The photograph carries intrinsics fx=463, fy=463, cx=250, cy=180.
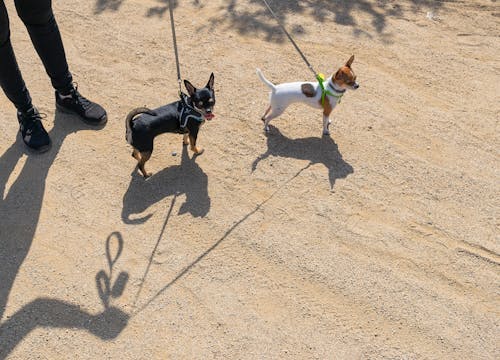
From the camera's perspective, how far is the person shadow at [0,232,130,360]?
11.3 feet

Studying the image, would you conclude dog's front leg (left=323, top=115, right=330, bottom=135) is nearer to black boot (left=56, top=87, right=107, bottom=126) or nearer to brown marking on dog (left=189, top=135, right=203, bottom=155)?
brown marking on dog (left=189, top=135, right=203, bottom=155)

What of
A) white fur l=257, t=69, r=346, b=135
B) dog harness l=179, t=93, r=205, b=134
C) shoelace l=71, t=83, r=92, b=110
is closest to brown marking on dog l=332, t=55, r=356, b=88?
white fur l=257, t=69, r=346, b=135

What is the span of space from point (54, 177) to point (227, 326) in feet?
7.28

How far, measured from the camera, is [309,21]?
246 inches

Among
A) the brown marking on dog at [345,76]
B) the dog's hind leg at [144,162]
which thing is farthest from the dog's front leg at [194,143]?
the brown marking on dog at [345,76]

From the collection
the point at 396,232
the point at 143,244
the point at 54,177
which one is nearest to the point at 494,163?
the point at 396,232

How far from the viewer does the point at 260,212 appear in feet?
13.8

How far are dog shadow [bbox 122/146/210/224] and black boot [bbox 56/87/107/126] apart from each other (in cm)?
82

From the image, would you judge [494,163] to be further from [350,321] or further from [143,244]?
[143,244]

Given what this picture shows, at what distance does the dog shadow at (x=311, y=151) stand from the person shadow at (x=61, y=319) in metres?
1.82

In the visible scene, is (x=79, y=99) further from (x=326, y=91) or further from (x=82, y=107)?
(x=326, y=91)

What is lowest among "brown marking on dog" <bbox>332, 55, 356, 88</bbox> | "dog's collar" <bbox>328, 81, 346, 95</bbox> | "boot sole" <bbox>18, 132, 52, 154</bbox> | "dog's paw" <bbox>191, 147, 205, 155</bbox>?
"boot sole" <bbox>18, 132, 52, 154</bbox>

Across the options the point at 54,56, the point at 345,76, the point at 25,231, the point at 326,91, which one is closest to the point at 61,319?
the point at 25,231

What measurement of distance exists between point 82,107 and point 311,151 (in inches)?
95.4
